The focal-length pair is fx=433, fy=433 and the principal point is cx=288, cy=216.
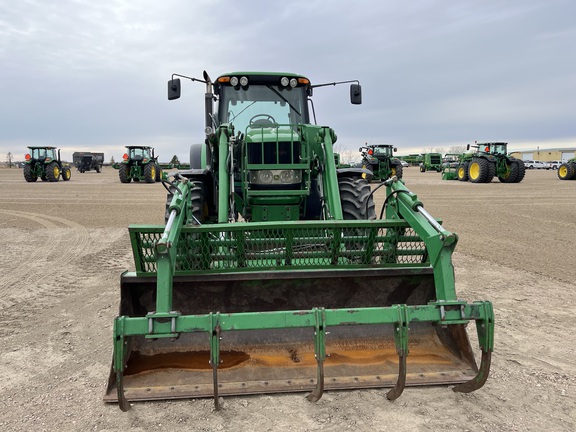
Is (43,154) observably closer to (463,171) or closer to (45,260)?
(45,260)

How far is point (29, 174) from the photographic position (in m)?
27.0

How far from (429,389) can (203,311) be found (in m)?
1.87

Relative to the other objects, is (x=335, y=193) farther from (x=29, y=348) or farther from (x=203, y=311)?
(x=29, y=348)

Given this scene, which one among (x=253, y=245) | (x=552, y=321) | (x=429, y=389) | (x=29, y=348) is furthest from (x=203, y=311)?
(x=552, y=321)

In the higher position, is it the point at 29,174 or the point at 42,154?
the point at 42,154

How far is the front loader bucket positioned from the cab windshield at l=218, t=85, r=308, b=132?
2595 mm

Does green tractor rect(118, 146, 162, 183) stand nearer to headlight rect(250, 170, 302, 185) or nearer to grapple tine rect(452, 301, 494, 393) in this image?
headlight rect(250, 170, 302, 185)

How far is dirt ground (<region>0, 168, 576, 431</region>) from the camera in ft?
8.96

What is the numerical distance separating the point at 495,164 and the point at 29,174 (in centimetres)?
2773

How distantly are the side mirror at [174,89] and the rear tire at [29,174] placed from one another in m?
25.7

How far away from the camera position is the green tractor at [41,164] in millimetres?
26961

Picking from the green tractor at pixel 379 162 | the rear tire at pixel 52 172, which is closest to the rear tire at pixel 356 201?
the green tractor at pixel 379 162

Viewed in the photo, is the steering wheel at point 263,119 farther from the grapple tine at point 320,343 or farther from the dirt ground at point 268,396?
the grapple tine at point 320,343

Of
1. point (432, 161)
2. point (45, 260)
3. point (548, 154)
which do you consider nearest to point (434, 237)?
point (45, 260)
